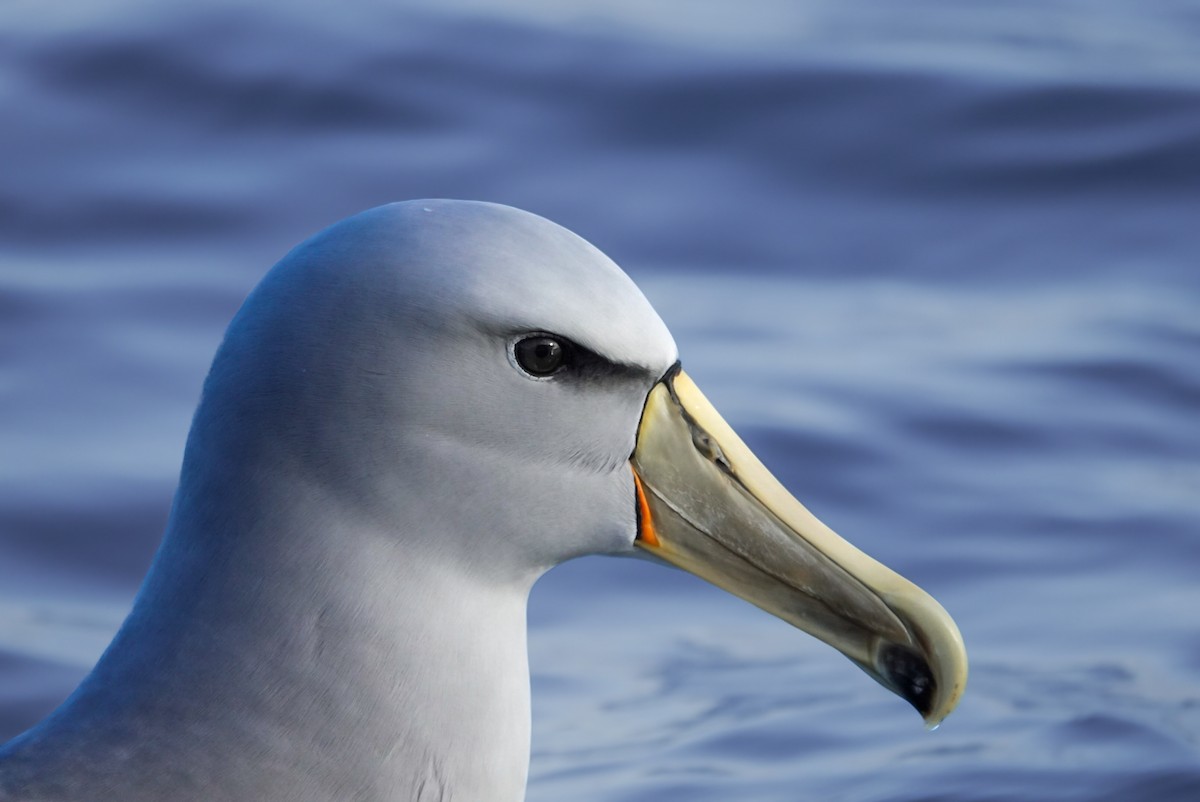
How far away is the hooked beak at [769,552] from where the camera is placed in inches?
126

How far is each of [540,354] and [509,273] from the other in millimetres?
154

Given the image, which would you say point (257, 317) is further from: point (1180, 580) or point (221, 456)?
point (1180, 580)

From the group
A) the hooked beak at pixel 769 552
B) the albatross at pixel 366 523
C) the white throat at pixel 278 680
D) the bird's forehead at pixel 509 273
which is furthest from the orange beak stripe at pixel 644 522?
the white throat at pixel 278 680

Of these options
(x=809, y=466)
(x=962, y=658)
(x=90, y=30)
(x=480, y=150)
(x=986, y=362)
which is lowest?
(x=962, y=658)

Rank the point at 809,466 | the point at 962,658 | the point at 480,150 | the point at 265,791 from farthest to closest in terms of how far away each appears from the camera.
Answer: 1. the point at 480,150
2. the point at 809,466
3. the point at 962,658
4. the point at 265,791

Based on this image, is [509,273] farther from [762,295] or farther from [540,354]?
[762,295]

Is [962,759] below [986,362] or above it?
below

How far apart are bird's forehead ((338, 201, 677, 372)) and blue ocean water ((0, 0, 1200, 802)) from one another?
2.21m

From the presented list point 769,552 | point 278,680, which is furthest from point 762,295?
point 278,680

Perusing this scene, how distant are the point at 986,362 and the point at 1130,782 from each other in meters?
2.64

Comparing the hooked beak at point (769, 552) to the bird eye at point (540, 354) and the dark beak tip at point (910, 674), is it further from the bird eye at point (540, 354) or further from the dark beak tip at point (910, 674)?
the bird eye at point (540, 354)

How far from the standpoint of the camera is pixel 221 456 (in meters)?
2.91

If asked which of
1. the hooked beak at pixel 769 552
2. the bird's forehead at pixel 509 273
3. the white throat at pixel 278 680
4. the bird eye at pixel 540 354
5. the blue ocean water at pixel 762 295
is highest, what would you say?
the blue ocean water at pixel 762 295

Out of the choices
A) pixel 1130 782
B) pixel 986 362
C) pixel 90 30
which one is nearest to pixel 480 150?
pixel 90 30
